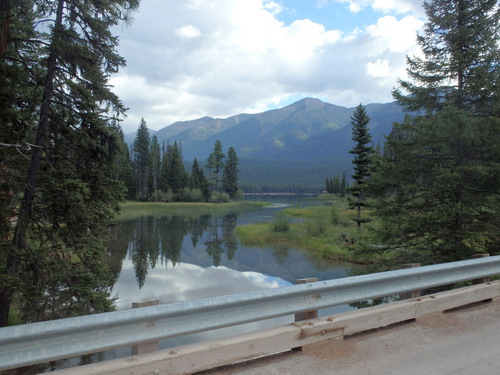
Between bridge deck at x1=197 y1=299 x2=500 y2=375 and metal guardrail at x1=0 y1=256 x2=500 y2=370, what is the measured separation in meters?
0.42

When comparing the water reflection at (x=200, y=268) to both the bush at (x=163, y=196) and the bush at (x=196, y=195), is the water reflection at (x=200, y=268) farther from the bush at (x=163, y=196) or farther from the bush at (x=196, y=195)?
the bush at (x=196, y=195)

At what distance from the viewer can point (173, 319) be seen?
10.1 feet

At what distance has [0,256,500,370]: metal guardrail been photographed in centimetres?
257

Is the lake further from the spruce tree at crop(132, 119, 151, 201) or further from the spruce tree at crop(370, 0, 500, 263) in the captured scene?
the spruce tree at crop(132, 119, 151, 201)

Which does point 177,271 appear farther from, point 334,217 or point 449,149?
point 334,217

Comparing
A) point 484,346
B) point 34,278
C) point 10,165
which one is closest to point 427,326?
point 484,346

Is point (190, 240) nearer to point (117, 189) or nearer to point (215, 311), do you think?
point (117, 189)

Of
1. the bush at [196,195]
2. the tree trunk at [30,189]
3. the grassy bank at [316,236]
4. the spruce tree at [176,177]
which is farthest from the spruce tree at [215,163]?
the tree trunk at [30,189]

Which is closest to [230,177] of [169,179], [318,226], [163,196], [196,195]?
[196,195]

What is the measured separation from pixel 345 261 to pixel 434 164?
11.4 meters

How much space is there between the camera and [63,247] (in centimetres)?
849

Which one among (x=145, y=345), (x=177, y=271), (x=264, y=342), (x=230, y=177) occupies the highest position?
(x=230, y=177)

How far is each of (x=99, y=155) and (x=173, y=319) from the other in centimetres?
786

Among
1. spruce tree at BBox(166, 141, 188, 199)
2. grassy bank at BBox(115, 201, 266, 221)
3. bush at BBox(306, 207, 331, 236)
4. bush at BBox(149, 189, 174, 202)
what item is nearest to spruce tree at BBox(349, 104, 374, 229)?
bush at BBox(306, 207, 331, 236)
